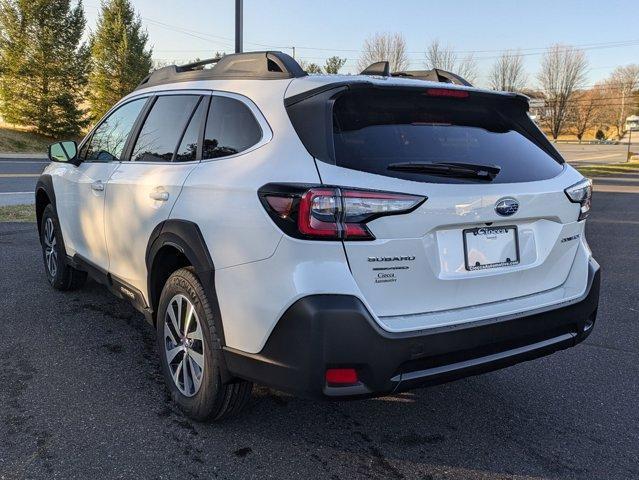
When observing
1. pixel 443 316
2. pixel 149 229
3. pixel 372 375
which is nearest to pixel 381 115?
pixel 443 316

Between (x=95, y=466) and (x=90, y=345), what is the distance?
159 cm

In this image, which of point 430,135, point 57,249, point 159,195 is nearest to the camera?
point 430,135

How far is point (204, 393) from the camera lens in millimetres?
2783

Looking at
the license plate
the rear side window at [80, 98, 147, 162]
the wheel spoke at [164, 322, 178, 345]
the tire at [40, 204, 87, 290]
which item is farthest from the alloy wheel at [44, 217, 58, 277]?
the license plate

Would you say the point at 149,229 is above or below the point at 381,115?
below

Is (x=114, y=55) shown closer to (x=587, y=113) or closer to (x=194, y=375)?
(x=194, y=375)

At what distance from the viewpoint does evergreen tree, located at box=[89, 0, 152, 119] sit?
1441 inches

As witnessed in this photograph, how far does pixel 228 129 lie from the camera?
283 centimetres

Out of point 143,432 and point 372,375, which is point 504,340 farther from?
point 143,432

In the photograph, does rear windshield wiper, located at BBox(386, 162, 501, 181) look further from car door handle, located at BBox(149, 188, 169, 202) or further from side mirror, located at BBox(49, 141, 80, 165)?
side mirror, located at BBox(49, 141, 80, 165)

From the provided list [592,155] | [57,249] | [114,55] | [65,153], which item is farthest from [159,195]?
[592,155]

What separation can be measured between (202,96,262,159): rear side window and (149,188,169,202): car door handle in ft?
1.01

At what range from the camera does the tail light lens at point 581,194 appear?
282cm

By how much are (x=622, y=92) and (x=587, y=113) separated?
8.22m
